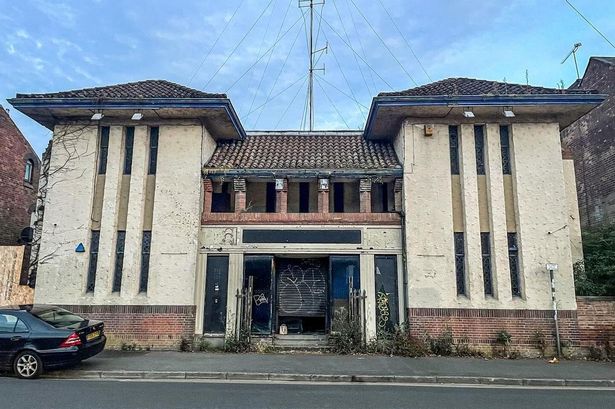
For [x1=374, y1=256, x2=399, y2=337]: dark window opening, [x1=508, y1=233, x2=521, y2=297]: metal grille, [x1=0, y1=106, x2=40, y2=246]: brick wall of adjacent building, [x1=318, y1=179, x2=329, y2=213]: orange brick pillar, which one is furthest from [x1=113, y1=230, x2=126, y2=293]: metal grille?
[x1=508, y1=233, x2=521, y2=297]: metal grille

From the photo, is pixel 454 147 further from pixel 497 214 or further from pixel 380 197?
pixel 380 197

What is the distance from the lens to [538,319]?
1191 cm

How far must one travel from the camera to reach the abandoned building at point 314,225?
12.2 metres

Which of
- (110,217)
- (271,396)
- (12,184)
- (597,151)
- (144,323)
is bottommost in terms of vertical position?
Result: (271,396)

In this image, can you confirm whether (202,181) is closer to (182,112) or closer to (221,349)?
(182,112)

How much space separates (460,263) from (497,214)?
Answer: 1727 mm

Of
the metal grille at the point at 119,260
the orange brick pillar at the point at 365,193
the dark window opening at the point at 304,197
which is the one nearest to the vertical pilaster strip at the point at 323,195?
the orange brick pillar at the point at 365,193

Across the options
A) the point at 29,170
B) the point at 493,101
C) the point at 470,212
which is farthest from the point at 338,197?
the point at 29,170

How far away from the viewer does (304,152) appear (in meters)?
14.6

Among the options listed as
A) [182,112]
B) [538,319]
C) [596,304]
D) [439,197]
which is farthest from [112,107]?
[596,304]

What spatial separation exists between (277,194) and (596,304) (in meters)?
9.22

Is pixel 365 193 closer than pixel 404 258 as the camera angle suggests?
No

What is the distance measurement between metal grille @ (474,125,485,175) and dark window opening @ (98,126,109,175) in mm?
10993

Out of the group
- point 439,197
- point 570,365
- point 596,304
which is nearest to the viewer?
point 570,365
